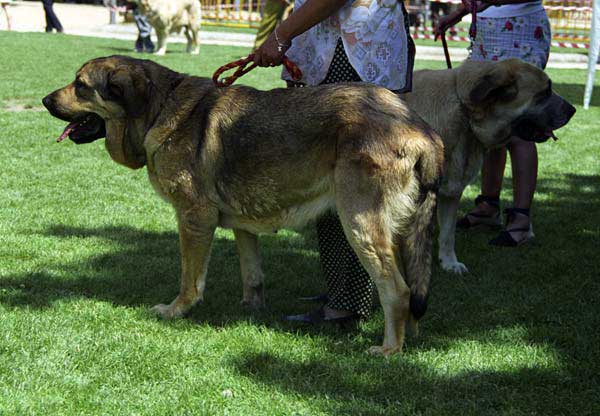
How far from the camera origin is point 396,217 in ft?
12.5

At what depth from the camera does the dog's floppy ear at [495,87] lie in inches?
212

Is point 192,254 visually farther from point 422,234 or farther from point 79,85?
point 422,234

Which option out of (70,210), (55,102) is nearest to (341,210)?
(55,102)

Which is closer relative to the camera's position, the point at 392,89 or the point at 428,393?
the point at 428,393

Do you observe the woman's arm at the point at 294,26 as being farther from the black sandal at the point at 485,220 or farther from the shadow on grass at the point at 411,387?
the black sandal at the point at 485,220

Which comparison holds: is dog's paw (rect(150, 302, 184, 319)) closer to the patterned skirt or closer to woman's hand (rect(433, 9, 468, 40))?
woman's hand (rect(433, 9, 468, 40))

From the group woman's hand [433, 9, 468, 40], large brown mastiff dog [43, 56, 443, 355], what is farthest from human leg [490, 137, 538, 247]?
large brown mastiff dog [43, 56, 443, 355]

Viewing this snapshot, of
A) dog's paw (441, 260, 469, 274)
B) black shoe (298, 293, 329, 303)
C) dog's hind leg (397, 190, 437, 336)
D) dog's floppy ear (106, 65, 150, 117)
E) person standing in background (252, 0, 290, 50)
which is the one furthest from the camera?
person standing in background (252, 0, 290, 50)

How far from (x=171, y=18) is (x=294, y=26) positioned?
16623 millimetres

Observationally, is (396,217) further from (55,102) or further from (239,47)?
(239,47)

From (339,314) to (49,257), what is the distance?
2.17 m

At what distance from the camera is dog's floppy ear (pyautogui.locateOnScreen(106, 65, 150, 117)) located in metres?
4.23

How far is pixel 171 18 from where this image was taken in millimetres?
19906

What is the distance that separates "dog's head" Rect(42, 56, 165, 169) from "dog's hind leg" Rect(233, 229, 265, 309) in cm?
80
